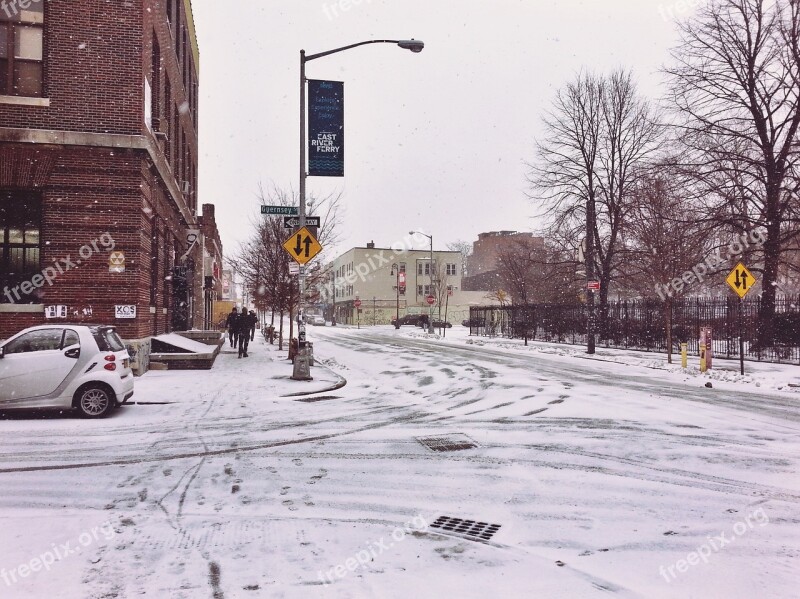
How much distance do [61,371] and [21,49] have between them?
31.3ft

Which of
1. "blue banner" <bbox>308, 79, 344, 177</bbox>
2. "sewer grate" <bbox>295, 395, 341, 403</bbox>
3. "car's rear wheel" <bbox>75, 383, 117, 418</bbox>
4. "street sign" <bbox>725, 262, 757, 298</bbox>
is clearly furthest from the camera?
"street sign" <bbox>725, 262, 757, 298</bbox>

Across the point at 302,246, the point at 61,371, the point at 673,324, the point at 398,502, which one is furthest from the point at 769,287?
the point at 61,371

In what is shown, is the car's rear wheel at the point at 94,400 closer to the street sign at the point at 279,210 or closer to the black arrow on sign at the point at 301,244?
the black arrow on sign at the point at 301,244

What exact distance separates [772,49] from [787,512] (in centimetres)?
2554

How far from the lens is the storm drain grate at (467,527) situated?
4.50 m

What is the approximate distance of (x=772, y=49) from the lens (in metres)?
23.6

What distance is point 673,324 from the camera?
1062 inches

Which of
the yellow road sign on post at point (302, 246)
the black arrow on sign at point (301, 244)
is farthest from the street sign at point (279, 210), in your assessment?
the black arrow on sign at point (301, 244)

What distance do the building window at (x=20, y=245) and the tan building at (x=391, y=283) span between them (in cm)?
6974

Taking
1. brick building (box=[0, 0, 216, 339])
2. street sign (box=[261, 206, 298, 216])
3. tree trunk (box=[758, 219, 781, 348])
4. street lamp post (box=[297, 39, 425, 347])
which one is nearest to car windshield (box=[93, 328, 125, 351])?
brick building (box=[0, 0, 216, 339])

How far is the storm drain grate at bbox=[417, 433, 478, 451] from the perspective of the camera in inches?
296

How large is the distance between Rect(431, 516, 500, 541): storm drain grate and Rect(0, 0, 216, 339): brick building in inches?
472

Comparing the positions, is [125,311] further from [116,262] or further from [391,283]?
[391,283]

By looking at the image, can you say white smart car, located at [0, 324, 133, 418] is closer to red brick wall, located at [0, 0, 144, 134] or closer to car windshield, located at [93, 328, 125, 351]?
car windshield, located at [93, 328, 125, 351]
